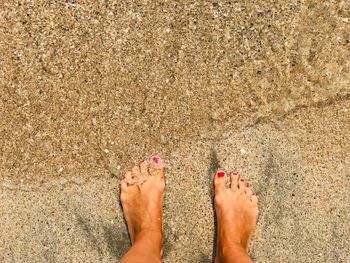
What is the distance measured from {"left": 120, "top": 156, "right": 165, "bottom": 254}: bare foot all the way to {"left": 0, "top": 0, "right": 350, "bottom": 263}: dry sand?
74mm

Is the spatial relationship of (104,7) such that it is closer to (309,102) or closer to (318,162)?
(309,102)

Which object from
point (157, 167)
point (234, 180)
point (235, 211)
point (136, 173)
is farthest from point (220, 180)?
point (136, 173)

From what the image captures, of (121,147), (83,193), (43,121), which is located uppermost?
(43,121)

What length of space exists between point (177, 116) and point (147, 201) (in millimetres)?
520

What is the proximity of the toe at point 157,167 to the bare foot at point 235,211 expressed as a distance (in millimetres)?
304

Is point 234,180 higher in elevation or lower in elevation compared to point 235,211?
higher

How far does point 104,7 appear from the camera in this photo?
2.68 metres

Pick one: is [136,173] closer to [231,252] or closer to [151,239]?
[151,239]

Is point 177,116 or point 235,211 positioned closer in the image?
point 177,116

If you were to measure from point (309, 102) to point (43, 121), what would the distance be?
1451mm

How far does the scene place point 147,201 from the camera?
2.81 m

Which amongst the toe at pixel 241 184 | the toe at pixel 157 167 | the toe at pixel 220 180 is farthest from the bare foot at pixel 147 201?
the toe at pixel 241 184

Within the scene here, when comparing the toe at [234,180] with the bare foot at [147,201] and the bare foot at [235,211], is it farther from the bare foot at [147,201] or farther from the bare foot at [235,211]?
the bare foot at [147,201]

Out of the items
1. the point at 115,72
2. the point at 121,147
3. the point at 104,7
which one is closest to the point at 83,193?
the point at 121,147
